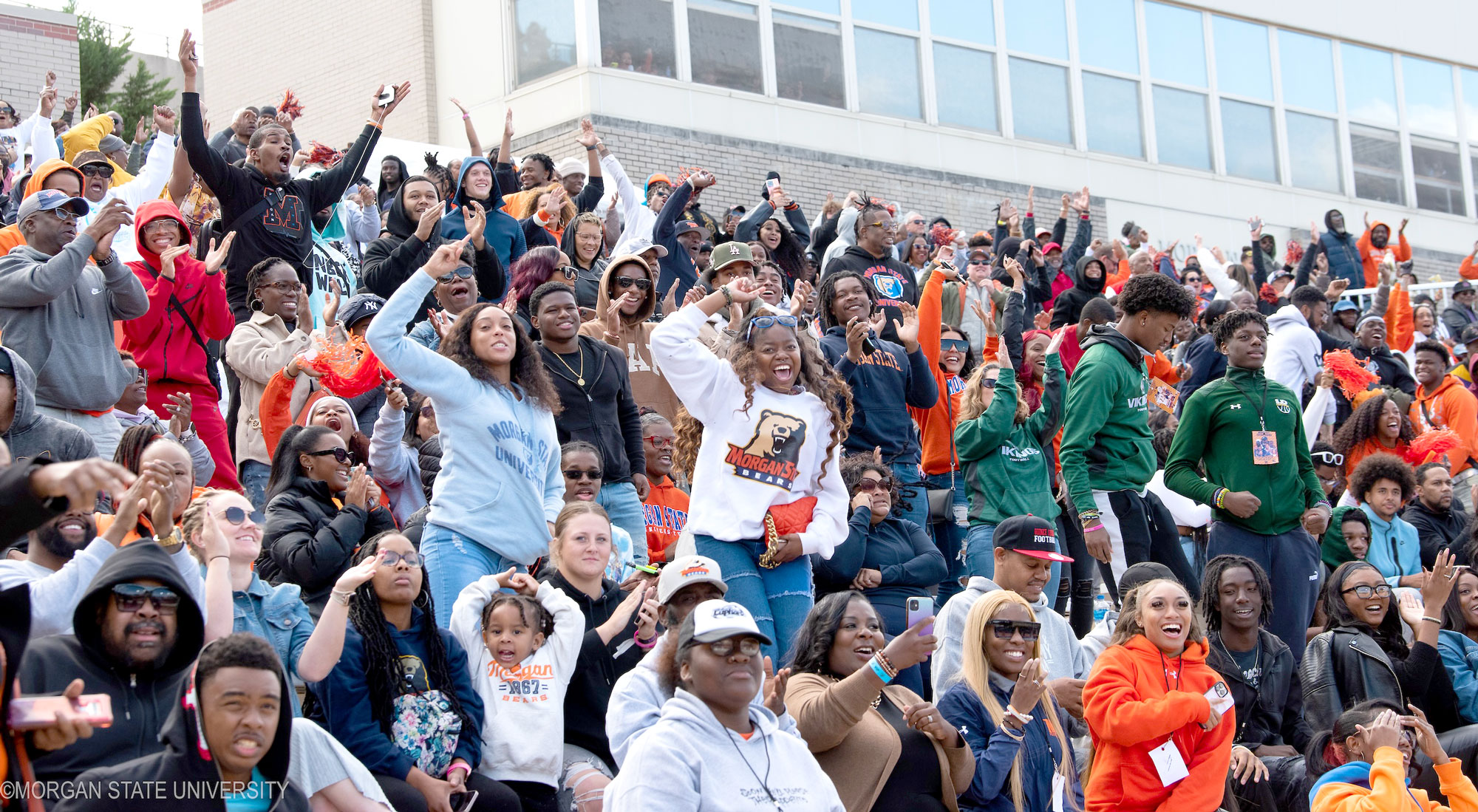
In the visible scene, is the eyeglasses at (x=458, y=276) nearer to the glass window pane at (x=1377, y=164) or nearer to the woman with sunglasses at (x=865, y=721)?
the woman with sunglasses at (x=865, y=721)

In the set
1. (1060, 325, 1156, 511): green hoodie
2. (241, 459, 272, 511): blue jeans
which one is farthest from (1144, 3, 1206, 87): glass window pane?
(241, 459, 272, 511): blue jeans

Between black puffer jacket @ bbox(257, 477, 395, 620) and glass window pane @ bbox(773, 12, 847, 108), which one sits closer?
black puffer jacket @ bbox(257, 477, 395, 620)

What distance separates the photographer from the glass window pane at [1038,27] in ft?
75.2

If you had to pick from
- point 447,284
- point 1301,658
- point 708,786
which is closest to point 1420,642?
point 1301,658

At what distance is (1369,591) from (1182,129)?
17.8 metres

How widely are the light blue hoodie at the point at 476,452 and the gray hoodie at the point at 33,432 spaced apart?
1.34 m

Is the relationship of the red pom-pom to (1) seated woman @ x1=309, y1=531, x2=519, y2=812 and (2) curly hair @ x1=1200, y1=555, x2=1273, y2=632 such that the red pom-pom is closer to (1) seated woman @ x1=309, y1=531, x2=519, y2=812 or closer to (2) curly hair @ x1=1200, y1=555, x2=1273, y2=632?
(2) curly hair @ x1=1200, y1=555, x2=1273, y2=632

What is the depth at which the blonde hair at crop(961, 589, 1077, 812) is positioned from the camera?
6246 mm

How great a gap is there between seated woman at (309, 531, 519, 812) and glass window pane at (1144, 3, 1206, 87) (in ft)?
67.9

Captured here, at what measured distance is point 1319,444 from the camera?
12.1m

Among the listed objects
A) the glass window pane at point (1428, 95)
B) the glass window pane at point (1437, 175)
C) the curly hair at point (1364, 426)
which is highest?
the glass window pane at point (1428, 95)

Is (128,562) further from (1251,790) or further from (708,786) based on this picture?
(1251,790)

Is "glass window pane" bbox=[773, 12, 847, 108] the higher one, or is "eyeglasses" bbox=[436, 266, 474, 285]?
"glass window pane" bbox=[773, 12, 847, 108]

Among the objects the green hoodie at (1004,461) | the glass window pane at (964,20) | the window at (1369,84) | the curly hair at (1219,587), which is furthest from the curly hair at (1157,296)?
Result: the window at (1369,84)
